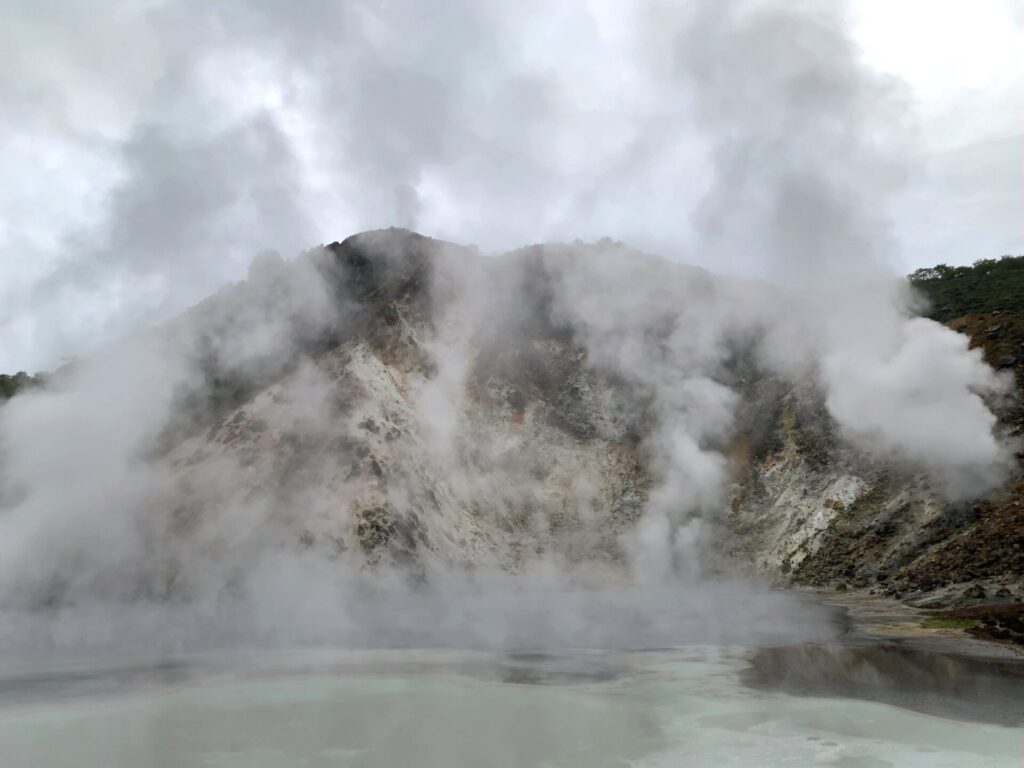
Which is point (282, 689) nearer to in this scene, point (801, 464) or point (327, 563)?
point (327, 563)

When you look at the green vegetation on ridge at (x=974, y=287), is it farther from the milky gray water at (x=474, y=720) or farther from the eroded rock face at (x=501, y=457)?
the milky gray water at (x=474, y=720)

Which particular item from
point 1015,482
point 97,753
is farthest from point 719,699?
point 1015,482

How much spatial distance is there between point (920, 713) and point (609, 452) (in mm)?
32034

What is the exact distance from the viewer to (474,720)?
14.1 metres

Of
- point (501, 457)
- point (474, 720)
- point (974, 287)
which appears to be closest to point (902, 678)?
point (474, 720)

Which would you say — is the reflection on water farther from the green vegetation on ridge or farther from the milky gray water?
the green vegetation on ridge

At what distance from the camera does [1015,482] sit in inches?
1275

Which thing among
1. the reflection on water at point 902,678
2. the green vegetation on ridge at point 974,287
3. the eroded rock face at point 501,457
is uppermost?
the green vegetation on ridge at point 974,287

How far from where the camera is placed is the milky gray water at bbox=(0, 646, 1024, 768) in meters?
12.0

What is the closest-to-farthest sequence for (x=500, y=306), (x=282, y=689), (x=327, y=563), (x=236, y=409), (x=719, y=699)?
1. (x=719, y=699)
2. (x=282, y=689)
3. (x=327, y=563)
4. (x=236, y=409)
5. (x=500, y=306)

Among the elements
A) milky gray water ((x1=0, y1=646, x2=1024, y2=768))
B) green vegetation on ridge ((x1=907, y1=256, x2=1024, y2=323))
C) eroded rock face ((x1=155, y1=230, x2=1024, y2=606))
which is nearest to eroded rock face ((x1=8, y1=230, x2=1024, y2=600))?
eroded rock face ((x1=155, y1=230, x2=1024, y2=606))

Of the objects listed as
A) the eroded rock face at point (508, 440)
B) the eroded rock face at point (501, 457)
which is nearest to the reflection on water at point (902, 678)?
the eroded rock face at point (508, 440)

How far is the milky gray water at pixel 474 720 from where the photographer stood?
12.0 m

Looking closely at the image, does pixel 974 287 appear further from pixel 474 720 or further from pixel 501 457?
pixel 474 720
